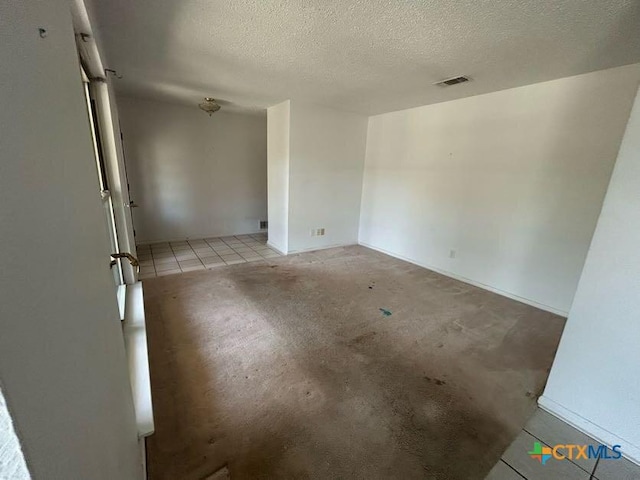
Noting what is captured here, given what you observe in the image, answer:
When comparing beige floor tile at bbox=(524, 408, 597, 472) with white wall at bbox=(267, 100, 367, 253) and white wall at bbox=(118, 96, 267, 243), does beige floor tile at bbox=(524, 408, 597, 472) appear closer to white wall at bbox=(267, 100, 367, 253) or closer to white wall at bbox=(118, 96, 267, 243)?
white wall at bbox=(267, 100, 367, 253)

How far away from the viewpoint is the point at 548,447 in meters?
1.42

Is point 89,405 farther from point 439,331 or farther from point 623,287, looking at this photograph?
point 439,331

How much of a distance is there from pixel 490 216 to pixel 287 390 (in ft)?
9.63

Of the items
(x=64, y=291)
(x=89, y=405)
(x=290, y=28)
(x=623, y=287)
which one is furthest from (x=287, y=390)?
(x=290, y=28)

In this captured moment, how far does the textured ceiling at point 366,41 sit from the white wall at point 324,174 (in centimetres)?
98

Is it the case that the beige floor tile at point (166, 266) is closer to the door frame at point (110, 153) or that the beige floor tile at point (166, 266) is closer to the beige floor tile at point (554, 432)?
the door frame at point (110, 153)

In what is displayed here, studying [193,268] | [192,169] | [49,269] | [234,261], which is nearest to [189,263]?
[193,268]

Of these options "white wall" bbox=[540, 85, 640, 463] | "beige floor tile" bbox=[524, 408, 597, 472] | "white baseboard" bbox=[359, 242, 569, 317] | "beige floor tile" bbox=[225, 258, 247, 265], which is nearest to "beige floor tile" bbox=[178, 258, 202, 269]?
"beige floor tile" bbox=[225, 258, 247, 265]

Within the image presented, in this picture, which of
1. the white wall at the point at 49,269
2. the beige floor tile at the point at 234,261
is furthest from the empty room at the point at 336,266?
the beige floor tile at the point at 234,261

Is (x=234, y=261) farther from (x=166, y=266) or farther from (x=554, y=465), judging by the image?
(x=554, y=465)

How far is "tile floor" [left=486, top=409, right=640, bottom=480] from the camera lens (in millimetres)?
1287

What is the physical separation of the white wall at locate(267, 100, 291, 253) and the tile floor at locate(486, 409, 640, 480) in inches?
135

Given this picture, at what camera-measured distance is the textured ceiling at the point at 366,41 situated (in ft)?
5.24

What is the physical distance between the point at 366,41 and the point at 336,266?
105 inches
